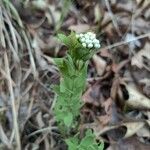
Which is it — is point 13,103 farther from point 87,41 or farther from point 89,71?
point 87,41

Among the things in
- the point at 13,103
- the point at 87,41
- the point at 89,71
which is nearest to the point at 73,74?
the point at 87,41

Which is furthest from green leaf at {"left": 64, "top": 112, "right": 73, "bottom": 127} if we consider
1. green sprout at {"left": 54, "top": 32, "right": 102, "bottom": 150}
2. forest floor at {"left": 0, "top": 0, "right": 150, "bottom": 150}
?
forest floor at {"left": 0, "top": 0, "right": 150, "bottom": 150}

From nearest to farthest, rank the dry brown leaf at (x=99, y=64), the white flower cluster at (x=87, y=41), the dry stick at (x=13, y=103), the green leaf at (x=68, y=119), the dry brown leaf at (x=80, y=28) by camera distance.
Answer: the white flower cluster at (x=87, y=41) → the green leaf at (x=68, y=119) → the dry stick at (x=13, y=103) → the dry brown leaf at (x=99, y=64) → the dry brown leaf at (x=80, y=28)

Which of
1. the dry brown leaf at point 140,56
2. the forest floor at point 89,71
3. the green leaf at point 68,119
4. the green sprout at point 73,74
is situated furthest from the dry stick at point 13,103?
the dry brown leaf at point 140,56

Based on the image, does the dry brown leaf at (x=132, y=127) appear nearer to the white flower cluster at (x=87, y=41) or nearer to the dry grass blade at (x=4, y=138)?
the dry grass blade at (x=4, y=138)

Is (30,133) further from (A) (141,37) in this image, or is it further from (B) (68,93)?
(A) (141,37)

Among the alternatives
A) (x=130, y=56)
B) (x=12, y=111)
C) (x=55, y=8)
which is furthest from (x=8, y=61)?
(x=130, y=56)
